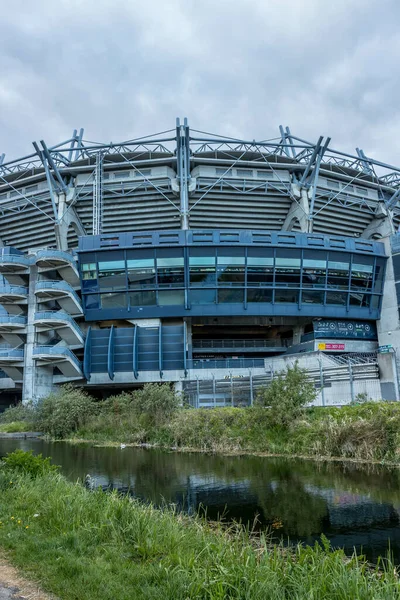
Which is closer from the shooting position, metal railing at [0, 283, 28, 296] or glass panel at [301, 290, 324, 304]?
glass panel at [301, 290, 324, 304]

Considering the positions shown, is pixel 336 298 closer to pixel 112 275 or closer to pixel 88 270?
pixel 112 275

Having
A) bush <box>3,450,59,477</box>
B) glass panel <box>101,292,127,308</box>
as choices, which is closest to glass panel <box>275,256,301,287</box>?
glass panel <box>101,292,127,308</box>

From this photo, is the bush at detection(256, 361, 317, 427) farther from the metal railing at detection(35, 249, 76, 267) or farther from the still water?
the metal railing at detection(35, 249, 76, 267)

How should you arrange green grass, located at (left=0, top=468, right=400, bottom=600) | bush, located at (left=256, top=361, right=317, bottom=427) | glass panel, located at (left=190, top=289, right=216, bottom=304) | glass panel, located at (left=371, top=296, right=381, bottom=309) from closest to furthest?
green grass, located at (left=0, top=468, right=400, bottom=600), bush, located at (left=256, top=361, right=317, bottom=427), glass panel, located at (left=190, top=289, right=216, bottom=304), glass panel, located at (left=371, top=296, right=381, bottom=309)

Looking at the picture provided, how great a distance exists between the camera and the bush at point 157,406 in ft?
99.9

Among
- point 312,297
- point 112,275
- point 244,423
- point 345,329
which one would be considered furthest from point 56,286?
point 345,329

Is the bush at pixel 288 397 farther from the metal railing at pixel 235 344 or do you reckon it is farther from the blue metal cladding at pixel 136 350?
the metal railing at pixel 235 344

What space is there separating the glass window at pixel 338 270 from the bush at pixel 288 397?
24.8 m

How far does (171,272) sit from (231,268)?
6.22m

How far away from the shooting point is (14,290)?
1921 inches

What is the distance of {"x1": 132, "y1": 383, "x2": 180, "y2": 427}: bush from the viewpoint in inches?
1198

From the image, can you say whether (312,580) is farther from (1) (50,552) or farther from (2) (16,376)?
→ (2) (16,376)

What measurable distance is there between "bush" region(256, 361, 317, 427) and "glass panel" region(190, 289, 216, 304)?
21.6m

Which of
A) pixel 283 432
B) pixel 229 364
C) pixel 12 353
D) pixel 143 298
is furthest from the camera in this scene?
pixel 12 353
